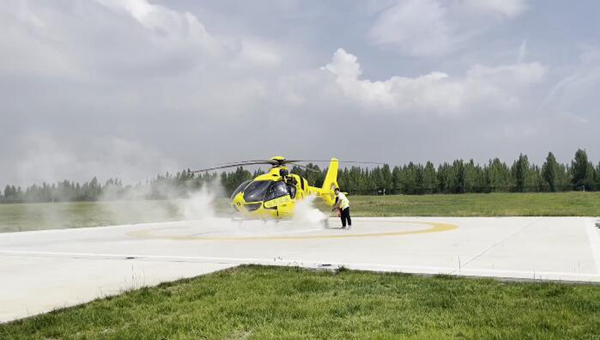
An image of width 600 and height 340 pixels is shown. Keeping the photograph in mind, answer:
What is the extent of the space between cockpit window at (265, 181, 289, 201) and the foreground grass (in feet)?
39.1

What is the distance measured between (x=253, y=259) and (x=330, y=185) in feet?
54.0

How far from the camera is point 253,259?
11.3 metres

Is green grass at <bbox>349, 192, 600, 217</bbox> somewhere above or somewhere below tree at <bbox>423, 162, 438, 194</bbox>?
below

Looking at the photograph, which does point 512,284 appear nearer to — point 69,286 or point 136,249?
point 69,286

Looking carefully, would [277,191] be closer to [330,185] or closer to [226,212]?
[330,185]

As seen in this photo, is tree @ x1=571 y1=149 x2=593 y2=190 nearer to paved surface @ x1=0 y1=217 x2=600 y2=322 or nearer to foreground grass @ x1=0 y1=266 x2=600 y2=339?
paved surface @ x1=0 y1=217 x2=600 y2=322

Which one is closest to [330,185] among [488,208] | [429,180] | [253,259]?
[253,259]

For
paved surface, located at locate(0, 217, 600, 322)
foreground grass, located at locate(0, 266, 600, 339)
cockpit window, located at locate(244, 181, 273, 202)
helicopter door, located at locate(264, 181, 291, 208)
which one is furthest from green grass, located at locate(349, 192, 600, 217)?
foreground grass, located at locate(0, 266, 600, 339)

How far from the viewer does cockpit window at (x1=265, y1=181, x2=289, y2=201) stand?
20031 millimetres

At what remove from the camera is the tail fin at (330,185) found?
25766 mm

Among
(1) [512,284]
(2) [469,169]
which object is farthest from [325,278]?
(2) [469,169]

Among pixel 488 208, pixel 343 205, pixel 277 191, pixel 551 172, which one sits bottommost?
pixel 488 208

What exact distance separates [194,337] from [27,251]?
1069cm

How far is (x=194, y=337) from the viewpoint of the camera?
529 centimetres
